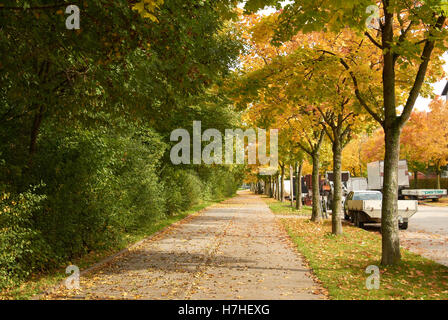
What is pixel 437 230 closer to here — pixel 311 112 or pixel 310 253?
pixel 311 112

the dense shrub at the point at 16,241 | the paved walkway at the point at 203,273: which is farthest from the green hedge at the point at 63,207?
the paved walkway at the point at 203,273

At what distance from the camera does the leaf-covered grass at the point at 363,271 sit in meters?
7.17

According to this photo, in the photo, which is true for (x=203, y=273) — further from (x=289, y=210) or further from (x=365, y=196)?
(x=289, y=210)

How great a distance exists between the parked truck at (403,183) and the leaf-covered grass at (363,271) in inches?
1082

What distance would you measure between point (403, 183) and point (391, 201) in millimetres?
32225

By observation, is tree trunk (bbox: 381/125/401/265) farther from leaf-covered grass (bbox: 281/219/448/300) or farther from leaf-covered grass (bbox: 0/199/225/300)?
leaf-covered grass (bbox: 0/199/225/300)

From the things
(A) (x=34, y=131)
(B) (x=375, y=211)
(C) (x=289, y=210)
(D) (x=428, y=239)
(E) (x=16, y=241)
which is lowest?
(C) (x=289, y=210)

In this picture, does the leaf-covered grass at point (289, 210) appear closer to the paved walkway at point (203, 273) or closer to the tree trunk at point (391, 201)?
the paved walkway at point (203, 273)

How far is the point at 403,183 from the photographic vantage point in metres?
39.2

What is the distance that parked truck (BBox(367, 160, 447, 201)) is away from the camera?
39.3 metres

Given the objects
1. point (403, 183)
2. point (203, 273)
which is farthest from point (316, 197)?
point (403, 183)

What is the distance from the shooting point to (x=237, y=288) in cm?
751

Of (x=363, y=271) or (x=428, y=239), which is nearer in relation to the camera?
(x=363, y=271)

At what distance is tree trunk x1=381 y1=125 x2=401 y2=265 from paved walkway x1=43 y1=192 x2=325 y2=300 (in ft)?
6.45
